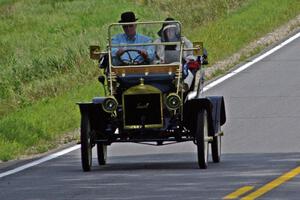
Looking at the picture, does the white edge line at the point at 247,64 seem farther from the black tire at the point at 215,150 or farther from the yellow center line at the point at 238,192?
the yellow center line at the point at 238,192

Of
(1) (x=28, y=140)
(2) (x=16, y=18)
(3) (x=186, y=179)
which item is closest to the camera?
(3) (x=186, y=179)

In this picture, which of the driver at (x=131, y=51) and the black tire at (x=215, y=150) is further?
the driver at (x=131, y=51)

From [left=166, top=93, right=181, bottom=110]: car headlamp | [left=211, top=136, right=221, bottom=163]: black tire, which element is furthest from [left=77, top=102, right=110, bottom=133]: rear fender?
[left=211, top=136, right=221, bottom=163]: black tire

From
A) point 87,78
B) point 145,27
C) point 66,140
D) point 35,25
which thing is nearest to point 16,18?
point 35,25

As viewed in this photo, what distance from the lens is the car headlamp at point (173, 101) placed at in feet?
Result: 45.9

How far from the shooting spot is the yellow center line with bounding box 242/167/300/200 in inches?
443

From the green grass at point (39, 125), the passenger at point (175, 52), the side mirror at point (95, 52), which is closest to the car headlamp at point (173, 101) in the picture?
the passenger at point (175, 52)

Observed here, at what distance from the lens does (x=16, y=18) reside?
4338 cm

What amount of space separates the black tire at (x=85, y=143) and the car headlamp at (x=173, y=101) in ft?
3.16

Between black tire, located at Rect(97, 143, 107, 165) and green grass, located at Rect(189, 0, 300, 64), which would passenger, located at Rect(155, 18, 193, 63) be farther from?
green grass, located at Rect(189, 0, 300, 64)

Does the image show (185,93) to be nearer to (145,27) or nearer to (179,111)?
(179,111)

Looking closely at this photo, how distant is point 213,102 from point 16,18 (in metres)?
29.1

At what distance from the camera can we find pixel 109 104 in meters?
14.0

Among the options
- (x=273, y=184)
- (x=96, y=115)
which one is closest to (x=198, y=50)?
(x=96, y=115)
